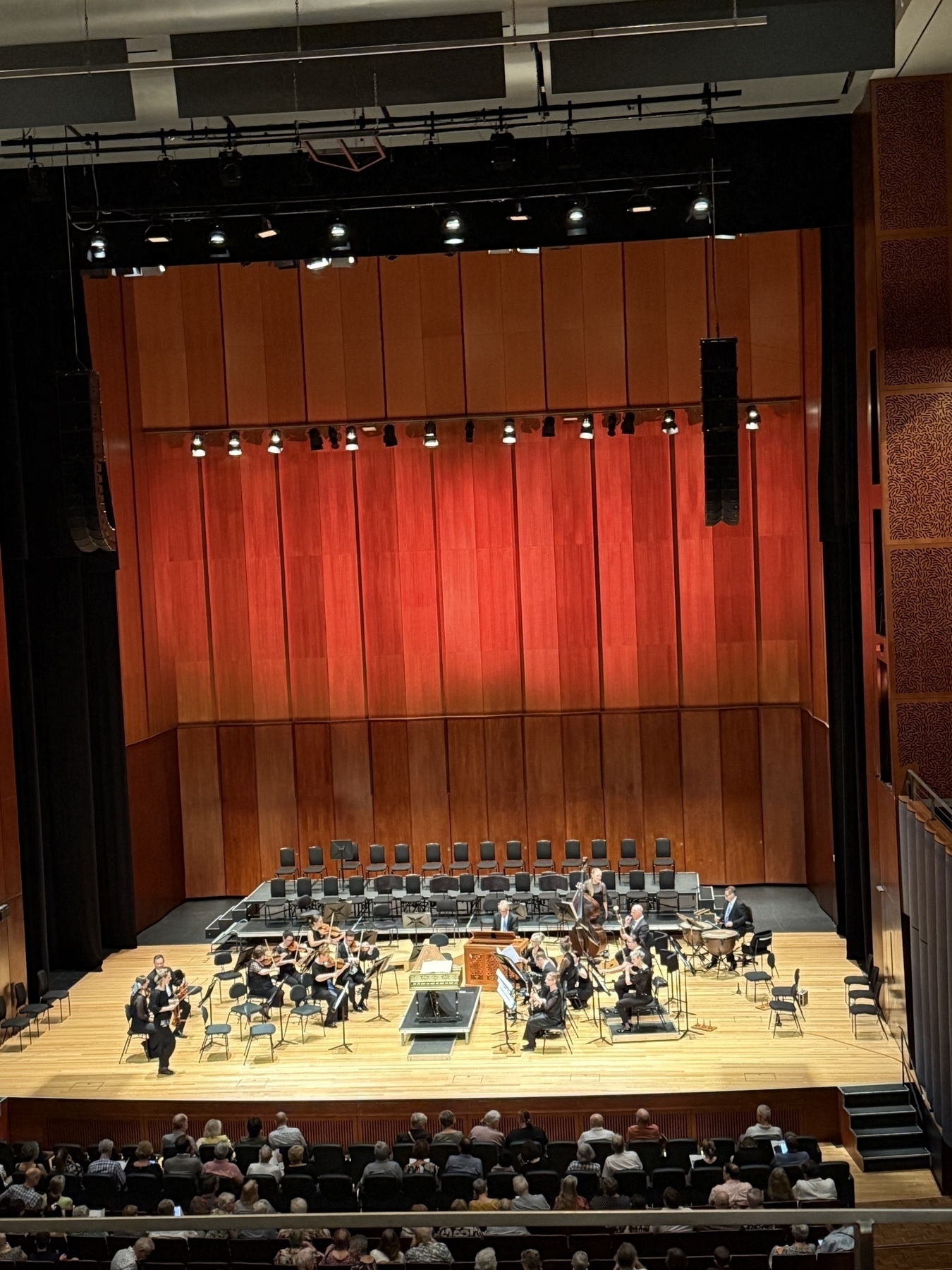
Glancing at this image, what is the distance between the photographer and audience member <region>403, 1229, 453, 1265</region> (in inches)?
314

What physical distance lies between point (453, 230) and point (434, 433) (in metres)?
5.72

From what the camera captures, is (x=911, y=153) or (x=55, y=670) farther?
(x=55, y=670)

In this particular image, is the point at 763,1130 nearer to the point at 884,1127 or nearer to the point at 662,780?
the point at 884,1127

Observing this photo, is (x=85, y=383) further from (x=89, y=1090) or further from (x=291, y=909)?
(x=291, y=909)

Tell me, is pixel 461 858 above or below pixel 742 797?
below

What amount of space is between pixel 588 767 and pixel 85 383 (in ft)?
32.2

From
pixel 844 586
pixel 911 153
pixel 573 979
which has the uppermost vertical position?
pixel 911 153

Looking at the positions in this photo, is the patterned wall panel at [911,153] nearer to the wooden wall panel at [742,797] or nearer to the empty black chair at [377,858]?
the wooden wall panel at [742,797]

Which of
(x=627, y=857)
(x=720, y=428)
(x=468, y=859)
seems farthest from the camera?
(x=468, y=859)

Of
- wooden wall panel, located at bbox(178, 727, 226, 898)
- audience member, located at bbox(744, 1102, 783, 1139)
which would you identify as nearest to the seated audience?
audience member, located at bbox(744, 1102, 783, 1139)

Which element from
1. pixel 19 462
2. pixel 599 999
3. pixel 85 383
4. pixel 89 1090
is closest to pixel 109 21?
pixel 85 383

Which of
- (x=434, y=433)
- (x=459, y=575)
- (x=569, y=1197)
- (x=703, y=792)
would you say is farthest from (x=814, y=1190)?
(x=434, y=433)

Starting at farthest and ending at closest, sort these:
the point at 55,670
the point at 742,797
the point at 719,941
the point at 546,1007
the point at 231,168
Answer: the point at 742,797 < the point at 55,670 < the point at 719,941 < the point at 546,1007 < the point at 231,168

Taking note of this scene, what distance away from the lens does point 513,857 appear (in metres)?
18.1
